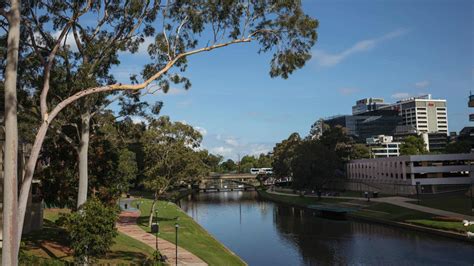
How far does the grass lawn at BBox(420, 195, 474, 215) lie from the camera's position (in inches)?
2553

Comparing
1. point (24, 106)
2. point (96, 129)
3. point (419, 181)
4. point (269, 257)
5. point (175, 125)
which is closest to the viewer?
point (24, 106)

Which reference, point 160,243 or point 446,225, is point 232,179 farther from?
point 160,243

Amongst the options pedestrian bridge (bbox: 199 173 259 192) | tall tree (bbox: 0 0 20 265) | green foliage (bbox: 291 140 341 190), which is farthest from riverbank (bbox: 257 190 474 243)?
pedestrian bridge (bbox: 199 173 259 192)

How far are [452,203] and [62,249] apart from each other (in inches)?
2264

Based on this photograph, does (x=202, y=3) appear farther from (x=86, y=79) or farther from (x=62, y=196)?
(x=62, y=196)

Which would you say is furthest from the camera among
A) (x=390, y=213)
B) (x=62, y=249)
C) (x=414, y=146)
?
(x=414, y=146)

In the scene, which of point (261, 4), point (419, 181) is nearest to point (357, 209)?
point (419, 181)

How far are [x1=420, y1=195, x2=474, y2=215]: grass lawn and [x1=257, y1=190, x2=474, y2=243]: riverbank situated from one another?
4.71 m

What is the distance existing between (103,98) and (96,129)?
20.9 ft

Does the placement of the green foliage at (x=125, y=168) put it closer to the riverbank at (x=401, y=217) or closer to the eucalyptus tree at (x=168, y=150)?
the eucalyptus tree at (x=168, y=150)

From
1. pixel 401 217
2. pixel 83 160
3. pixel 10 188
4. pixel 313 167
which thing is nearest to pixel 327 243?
pixel 401 217

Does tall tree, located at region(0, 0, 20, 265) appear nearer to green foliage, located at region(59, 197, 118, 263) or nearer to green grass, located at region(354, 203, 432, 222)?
green foliage, located at region(59, 197, 118, 263)

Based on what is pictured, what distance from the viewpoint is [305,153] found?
4045 inches

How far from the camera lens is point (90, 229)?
87.1 ft
